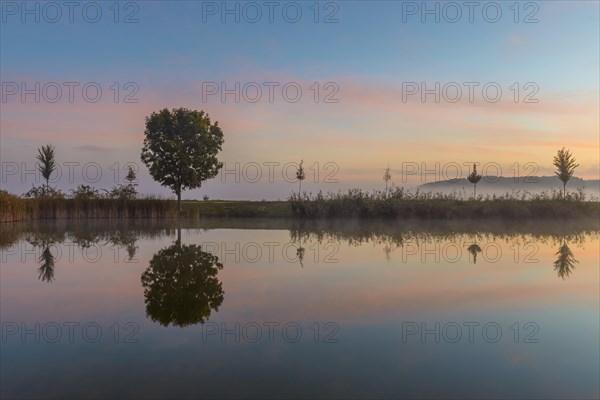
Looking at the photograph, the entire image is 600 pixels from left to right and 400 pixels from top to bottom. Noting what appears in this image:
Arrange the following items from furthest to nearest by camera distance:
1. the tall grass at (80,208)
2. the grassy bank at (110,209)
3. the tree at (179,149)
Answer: the tree at (179,149), the grassy bank at (110,209), the tall grass at (80,208)

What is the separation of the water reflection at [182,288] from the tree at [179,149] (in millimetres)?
25671

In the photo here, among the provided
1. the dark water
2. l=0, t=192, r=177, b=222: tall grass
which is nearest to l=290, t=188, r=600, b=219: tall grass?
l=0, t=192, r=177, b=222: tall grass

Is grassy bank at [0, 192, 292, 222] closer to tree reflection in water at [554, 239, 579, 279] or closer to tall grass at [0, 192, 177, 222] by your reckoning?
tall grass at [0, 192, 177, 222]

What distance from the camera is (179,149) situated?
124 ft

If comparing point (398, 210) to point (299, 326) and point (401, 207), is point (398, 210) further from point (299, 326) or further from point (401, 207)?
point (299, 326)

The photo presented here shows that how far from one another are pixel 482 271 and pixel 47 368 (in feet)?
29.1

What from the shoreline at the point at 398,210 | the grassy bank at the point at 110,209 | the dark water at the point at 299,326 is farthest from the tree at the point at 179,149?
the dark water at the point at 299,326

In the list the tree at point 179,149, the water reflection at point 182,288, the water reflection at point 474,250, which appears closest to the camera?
the water reflection at point 182,288

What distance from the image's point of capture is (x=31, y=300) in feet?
25.7

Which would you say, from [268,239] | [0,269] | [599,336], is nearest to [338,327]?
[599,336]

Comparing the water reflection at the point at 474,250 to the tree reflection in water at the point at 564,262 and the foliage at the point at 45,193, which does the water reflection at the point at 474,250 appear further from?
the foliage at the point at 45,193

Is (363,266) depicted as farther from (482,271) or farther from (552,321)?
(552,321)

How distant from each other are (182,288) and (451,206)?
80.7 feet

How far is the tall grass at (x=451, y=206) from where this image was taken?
1182 inches
